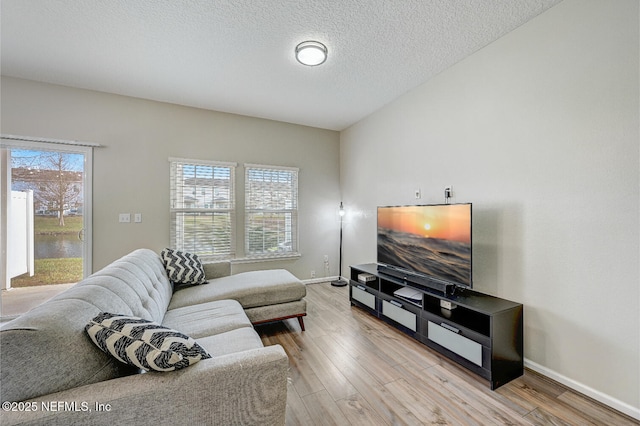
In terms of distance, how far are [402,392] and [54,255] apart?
4.12 m

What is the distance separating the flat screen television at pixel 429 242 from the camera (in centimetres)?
230

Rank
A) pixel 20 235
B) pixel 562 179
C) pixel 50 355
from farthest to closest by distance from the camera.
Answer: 1. pixel 20 235
2. pixel 562 179
3. pixel 50 355

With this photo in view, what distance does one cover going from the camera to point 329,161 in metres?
4.82

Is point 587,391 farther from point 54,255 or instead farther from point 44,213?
point 44,213

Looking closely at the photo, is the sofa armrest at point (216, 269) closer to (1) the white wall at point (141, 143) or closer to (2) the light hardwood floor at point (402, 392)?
(1) the white wall at point (141, 143)

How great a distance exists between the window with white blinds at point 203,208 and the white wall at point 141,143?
0.11m

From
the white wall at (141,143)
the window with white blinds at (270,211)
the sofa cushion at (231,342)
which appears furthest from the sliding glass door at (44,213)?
the sofa cushion at (231,342)

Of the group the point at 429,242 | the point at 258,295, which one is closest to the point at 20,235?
the point at 258,295

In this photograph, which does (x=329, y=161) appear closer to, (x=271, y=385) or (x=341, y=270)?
(x=341, y=270)

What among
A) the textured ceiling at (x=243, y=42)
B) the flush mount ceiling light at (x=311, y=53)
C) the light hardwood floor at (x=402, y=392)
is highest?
the textured ceiling at (x=243, y=42)

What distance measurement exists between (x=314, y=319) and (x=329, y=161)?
9.22ft

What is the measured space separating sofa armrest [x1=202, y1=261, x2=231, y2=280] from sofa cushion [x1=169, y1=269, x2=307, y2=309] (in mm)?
259

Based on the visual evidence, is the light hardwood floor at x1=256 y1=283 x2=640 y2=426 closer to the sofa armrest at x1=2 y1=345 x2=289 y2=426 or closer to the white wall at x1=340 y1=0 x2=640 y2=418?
the white wall at x1=340 y1=0 x2=640 y2=418

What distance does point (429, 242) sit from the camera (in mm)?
2613
